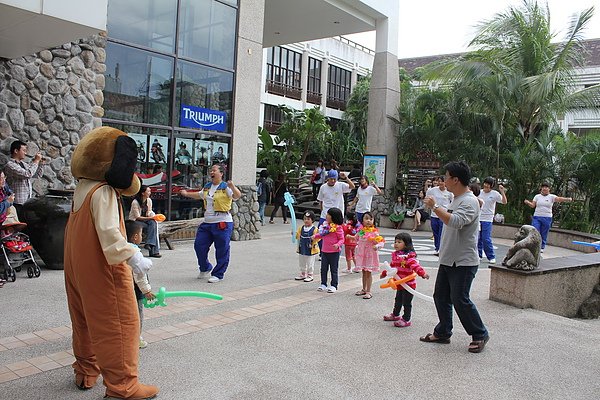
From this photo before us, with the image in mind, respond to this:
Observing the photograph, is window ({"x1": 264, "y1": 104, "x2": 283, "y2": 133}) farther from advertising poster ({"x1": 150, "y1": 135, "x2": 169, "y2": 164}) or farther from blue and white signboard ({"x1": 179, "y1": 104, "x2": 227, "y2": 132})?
advertising poster ({"x1": 150, "y1": 135, "x2": 169, "y2": 164})

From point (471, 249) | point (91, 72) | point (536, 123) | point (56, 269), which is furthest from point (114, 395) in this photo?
point (536, 123)

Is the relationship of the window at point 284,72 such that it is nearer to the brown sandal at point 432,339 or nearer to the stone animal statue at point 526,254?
the stone animal statue at point 526,254

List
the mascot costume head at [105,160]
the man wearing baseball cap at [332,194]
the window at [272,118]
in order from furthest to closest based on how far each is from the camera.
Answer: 1. the window at [272,118]
2. the man wearing baseball cap at [332,194]
3. the mascot costume head at [105,160]

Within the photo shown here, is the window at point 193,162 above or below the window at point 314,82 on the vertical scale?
below

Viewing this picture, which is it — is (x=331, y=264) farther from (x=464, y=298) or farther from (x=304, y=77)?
(x=304, y=77)

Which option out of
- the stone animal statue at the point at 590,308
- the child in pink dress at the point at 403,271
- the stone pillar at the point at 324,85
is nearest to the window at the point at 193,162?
the child in pink dress at the point at 403,271

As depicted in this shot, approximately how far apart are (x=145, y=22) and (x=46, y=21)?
423cm

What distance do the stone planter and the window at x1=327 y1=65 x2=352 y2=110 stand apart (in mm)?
29985

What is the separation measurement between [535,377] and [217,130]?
8.96m

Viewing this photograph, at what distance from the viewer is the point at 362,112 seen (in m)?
34.1

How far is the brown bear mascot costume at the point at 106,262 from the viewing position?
3.63 m

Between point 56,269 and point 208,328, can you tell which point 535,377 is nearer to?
point 208,328

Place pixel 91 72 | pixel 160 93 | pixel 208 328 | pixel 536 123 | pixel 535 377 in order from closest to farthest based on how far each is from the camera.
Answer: pixel 535 377 < pixel 208 328 < pixel 91 72 < pixel 160 93 < pixel 536 123

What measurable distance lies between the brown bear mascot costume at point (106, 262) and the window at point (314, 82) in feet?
104
